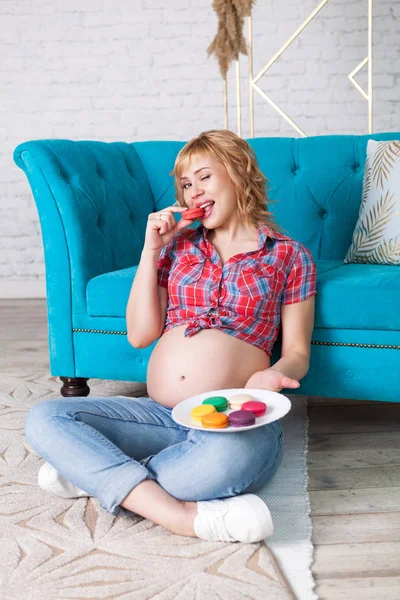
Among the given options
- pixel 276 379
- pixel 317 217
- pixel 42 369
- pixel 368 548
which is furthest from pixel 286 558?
pixel 42 369

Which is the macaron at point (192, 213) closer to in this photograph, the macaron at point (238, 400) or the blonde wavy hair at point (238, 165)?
the blonde wavy hair at point (238, 165)

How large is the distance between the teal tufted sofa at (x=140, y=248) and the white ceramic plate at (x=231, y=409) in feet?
1.38

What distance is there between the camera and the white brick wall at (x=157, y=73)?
4.14m

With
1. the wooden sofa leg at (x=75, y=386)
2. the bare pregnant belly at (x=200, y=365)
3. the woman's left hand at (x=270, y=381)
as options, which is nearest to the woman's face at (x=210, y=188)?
the bare pregnant belly at (x=200, y=365)

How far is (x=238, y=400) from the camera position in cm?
136

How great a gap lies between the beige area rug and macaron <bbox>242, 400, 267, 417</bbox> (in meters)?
0.23

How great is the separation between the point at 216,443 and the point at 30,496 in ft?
1.53

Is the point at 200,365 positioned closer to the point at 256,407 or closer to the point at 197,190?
the point at 256,407

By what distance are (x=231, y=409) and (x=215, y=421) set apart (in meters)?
0.10

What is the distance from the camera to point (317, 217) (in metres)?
2.33

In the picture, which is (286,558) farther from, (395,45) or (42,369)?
(395,45)

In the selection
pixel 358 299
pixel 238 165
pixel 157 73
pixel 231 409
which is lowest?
pixel 231 409

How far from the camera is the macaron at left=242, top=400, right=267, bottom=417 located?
1.31 m

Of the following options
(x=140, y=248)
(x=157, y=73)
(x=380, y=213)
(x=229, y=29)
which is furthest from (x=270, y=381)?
(x=157, y=73)
